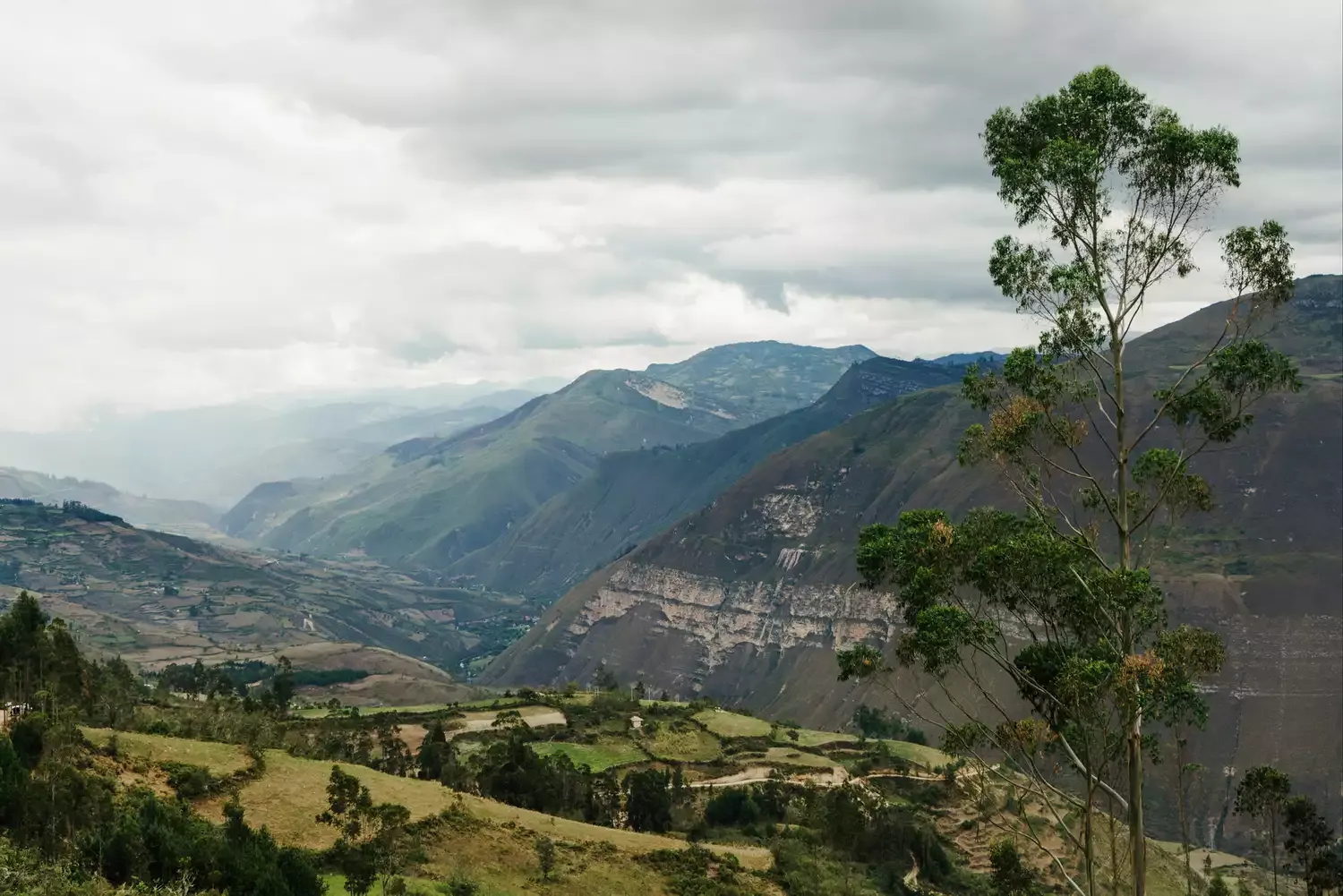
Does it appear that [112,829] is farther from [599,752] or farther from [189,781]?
[599,752]

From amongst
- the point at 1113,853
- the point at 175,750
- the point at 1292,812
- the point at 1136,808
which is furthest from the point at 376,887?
the point at 1292,812

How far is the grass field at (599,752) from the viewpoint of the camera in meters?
124

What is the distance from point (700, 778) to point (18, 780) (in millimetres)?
93394

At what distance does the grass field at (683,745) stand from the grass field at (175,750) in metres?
79.4

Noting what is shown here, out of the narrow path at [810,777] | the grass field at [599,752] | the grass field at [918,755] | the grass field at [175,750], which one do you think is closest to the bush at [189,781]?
the grass field at [175,750]

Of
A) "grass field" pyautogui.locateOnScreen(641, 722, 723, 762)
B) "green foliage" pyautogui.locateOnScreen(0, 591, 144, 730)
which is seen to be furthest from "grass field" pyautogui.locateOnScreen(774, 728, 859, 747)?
"green foliage" pyautogui.locateOnScreen(0, 591, 144, 730)

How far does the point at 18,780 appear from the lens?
135 ft

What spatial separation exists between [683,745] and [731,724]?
1790cm

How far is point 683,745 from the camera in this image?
14100 cm

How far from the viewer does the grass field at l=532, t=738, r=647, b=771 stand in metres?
124

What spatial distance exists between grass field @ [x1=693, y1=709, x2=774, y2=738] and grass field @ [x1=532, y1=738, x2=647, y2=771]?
20.2 m

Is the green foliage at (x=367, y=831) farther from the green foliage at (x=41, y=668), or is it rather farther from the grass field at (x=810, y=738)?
the grass field at (x=810, y=738)

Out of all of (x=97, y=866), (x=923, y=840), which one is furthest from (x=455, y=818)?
(x=923, y=840)

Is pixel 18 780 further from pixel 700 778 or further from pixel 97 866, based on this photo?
pixel 700 778
